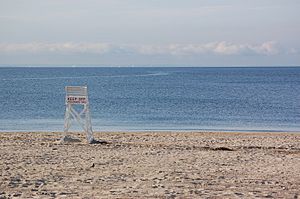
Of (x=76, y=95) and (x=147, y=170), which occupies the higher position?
(x=76, y=95)

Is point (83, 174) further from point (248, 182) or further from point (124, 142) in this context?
point (124, 142)

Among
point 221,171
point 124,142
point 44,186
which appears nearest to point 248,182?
point 221,171

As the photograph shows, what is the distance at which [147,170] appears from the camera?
12.5 meters

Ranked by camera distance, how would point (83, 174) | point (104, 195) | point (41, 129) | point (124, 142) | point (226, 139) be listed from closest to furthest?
point (104, 195) → point (83, 174) → point (124, 142) → point (226, 139) → point (41, 129)

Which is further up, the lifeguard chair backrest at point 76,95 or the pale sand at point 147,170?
the lifeguard chair backrest at point 76,95

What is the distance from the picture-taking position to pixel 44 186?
33.9 feet

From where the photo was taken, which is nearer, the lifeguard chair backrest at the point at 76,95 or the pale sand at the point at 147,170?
the pale sand at the point at 147,170

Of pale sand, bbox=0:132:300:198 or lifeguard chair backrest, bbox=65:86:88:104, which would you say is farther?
lifeguard chair backrest, bbox=65:86:88:104

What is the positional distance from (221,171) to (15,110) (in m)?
32.2

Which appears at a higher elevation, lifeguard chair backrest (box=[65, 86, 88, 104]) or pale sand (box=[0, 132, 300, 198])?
lifeguard chair backrest (box=[65, 86, 88, 104])

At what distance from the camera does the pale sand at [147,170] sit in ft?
32.7

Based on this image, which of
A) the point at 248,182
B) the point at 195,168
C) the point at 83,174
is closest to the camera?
the point at 248,182

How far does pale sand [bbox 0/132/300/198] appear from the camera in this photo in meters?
9.95

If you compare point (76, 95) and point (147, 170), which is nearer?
point (147, 170)
